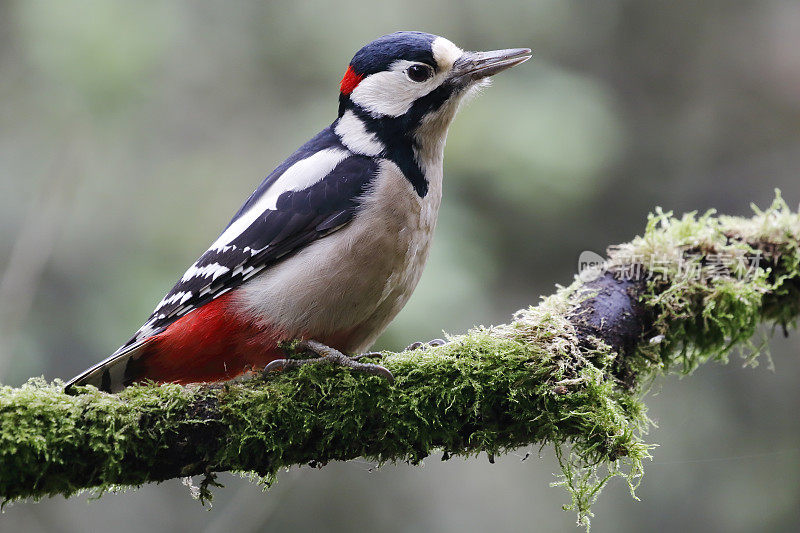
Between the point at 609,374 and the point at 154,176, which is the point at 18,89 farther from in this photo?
the point at 609,374

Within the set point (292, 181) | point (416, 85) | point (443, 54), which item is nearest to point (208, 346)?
point (292, 181)

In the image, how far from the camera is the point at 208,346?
8.77 ft

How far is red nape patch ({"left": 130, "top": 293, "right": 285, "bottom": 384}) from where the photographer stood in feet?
8.64

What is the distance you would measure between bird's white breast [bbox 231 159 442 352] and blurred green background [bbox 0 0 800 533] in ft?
4.05

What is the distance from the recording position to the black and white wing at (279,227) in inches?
105

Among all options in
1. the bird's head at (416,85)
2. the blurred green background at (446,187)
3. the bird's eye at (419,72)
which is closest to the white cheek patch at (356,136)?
the bird's head at (416,85)

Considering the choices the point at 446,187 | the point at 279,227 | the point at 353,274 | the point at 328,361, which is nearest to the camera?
the point at 328,361

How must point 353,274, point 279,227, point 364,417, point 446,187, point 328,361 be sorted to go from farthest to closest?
point 446,187 < point 279,227 < point 353,274 < point 328,361 < point 364,417

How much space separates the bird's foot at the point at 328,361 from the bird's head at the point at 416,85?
762mm

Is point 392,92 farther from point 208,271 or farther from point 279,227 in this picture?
point 208,271

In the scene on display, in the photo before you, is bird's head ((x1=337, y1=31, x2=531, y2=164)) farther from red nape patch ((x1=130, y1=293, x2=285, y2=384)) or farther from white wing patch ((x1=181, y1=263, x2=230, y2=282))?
red nape patch ((x1=130, y1=293, x2=285, y2=384))

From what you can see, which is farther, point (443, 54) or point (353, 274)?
point (443, 54)

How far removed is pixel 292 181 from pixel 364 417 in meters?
0.98

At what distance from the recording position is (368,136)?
2.87 meters
